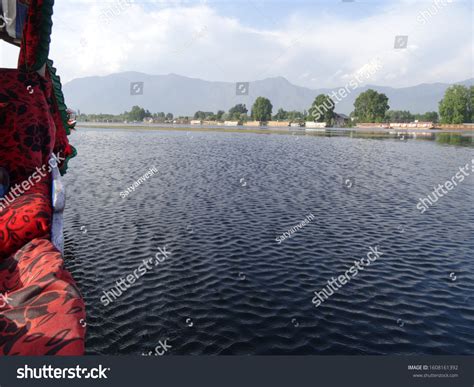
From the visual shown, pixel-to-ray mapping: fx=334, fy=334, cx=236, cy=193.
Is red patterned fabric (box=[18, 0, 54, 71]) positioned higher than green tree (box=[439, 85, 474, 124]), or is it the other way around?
green tree (box=[439, 85, 474, 124])

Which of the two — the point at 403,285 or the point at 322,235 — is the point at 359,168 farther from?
the point at 403,285

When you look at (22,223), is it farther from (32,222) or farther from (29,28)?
(29,28)

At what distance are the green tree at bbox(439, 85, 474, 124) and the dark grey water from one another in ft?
520

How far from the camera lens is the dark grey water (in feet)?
27.4

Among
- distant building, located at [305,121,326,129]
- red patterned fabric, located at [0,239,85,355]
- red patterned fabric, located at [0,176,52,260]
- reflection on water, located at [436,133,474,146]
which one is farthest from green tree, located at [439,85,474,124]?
red patterned fabric, located at [0,239,85,355]

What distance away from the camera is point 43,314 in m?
2.58

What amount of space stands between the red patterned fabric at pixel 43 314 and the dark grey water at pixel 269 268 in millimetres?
5442

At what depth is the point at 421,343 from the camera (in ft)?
27.1

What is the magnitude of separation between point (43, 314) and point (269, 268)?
999 centimetres

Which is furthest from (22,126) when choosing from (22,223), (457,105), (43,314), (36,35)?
(457,105)

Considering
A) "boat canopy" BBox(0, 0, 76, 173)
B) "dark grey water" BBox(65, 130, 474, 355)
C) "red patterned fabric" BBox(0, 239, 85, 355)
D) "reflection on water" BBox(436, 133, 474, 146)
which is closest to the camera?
"red patterned fabric" BBox(0, 239, 85, 355)

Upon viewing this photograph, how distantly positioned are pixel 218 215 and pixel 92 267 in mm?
7463

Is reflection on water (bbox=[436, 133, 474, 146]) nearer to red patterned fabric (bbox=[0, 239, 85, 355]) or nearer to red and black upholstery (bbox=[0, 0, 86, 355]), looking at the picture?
red and black upholstery (bbox=[0, 0, 86, 355])

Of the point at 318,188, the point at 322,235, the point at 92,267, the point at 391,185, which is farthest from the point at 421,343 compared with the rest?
the point at 391,185
